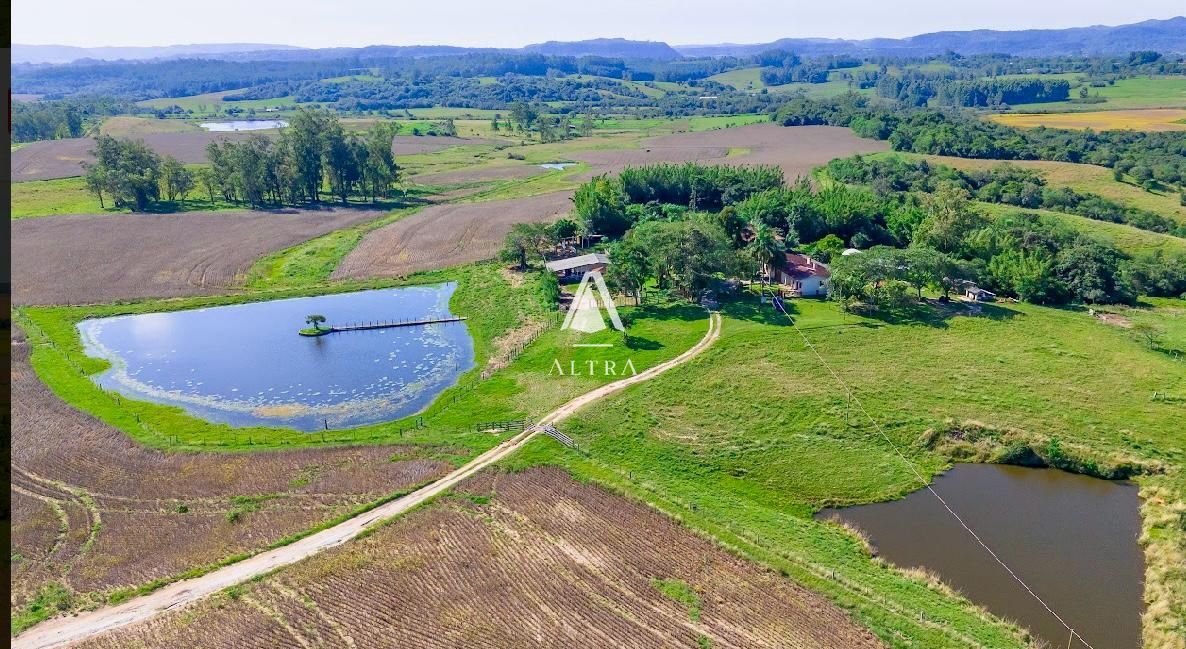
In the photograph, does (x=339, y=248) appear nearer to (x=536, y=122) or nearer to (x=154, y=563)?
(x=154, y=563)

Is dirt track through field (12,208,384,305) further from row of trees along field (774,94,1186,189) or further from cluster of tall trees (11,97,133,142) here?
row of trees along field (774,94,1186,189)

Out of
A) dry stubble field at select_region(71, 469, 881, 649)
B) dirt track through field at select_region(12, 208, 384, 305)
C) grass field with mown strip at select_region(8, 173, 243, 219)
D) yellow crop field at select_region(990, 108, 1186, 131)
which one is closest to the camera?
dry stubble field at select_region(71, 469, 881, 649)

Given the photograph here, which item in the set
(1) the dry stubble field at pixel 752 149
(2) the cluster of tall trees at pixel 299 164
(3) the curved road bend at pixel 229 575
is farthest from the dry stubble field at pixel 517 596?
(1) the dry stubble field at pixel 752 149

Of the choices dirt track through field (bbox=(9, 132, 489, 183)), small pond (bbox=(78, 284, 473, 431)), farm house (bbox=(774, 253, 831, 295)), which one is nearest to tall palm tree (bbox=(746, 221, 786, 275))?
farm house (bbox=(774, 253, 831, 295))

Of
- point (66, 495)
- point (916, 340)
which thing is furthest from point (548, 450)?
point (916, 340)

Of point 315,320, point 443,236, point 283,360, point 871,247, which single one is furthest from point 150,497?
point 871,247
